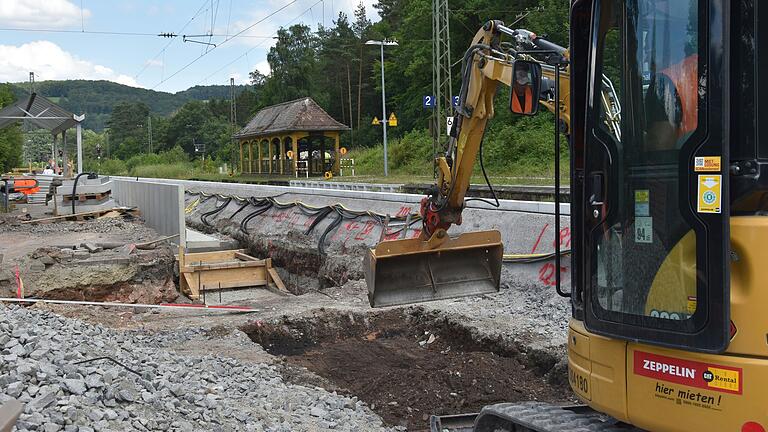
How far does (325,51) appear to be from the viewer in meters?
79.1

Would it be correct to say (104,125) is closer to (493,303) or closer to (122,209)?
(122,209)

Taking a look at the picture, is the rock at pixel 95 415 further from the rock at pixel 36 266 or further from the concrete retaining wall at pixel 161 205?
the concrete retaining wall at pixel 161 205

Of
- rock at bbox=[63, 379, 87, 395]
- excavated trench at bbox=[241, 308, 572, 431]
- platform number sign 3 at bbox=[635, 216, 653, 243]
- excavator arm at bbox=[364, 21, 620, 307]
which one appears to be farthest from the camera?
excavated trench at bbox=[241, 308, 572, 431]

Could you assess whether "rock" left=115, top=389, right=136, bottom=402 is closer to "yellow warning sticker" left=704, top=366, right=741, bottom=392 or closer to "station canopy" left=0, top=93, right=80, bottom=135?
"yellow warning sticker" left=704, top=366, right=741, bottom=392

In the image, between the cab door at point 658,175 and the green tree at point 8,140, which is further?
the green tree at point 8,140

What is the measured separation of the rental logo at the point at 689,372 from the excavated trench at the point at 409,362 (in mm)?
3483

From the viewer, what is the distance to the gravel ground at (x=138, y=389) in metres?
4.97

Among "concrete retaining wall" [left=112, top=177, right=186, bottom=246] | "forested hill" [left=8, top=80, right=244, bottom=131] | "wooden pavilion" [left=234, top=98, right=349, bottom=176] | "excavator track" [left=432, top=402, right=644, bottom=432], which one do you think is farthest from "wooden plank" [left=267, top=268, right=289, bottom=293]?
"forested hill" [left=8, top=80, right=244, bottom=131]

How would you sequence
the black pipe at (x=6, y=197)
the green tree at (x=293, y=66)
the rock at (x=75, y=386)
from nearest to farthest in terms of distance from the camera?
the rock at (x=75, y=386), the black pipe at (x=6, y=197), the green tree at (x=293, y=66)

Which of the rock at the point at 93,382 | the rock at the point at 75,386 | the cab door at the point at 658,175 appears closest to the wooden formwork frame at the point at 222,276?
the rock at the point at 93,382

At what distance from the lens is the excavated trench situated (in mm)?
7168

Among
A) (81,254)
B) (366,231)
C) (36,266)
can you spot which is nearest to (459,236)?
(366,231)

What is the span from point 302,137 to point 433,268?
1597 inches

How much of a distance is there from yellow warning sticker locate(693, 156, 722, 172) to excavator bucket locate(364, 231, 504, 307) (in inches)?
209
